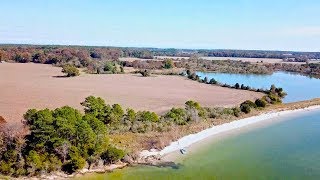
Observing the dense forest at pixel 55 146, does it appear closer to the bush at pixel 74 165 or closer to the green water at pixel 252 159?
the bush at pixel 74 165

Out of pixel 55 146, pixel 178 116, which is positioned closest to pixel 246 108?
pixel 178 116

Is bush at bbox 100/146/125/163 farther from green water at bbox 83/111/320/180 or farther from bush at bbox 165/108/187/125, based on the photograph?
bush at bbox 165/108/187/125

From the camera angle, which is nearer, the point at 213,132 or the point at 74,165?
the point at 74,165

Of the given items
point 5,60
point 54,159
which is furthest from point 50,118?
point 5,60

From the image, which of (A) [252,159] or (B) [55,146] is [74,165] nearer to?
Answer: (B) [55,146]

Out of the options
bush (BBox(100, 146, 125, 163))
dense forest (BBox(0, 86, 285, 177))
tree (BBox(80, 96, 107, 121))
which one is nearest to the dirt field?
tree (BBox(80, 96, 107, 121))
